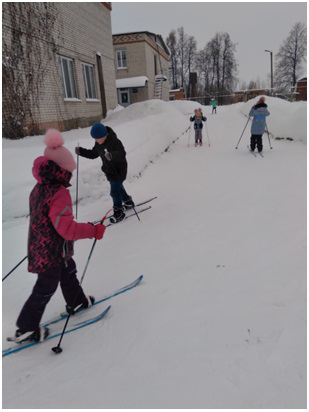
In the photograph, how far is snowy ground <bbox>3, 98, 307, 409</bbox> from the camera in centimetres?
195

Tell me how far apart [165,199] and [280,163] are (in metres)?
4.01

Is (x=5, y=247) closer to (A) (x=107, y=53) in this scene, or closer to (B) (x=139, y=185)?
(B) (x=139, y=185)

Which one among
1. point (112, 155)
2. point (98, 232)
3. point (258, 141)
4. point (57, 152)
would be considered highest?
point (57, 152)

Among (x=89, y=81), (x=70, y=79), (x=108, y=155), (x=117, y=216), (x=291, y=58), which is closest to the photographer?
(x=108, y=155)

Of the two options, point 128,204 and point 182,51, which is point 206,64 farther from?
point 128,204

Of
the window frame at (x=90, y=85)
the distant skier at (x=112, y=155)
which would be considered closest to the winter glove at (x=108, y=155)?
the distant skier at (x=112, y=155)

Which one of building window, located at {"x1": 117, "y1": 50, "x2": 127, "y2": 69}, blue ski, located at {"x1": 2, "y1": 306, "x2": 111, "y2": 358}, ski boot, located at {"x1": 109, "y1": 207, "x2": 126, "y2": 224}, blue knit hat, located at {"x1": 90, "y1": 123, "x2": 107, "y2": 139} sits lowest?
blue ski, located at {"x1": 2, "y1": 306, "x2": 111, "y2": 358}

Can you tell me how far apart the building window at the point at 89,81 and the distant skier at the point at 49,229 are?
490 inches

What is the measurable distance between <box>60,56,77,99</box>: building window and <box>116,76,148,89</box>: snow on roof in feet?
53.9

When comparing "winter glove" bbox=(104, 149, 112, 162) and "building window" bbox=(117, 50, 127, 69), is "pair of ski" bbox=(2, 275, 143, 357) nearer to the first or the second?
"winter glove" bbox=(104, 149, 112, 162)

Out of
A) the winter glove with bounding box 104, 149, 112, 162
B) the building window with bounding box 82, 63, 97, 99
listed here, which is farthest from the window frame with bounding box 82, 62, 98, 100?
the winter glove with bounding box 104, 149, 112, 162

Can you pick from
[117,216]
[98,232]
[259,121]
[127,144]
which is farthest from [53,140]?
[259,121]

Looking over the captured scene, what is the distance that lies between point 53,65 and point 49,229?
31.9ft

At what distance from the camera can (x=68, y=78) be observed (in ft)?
37.8
